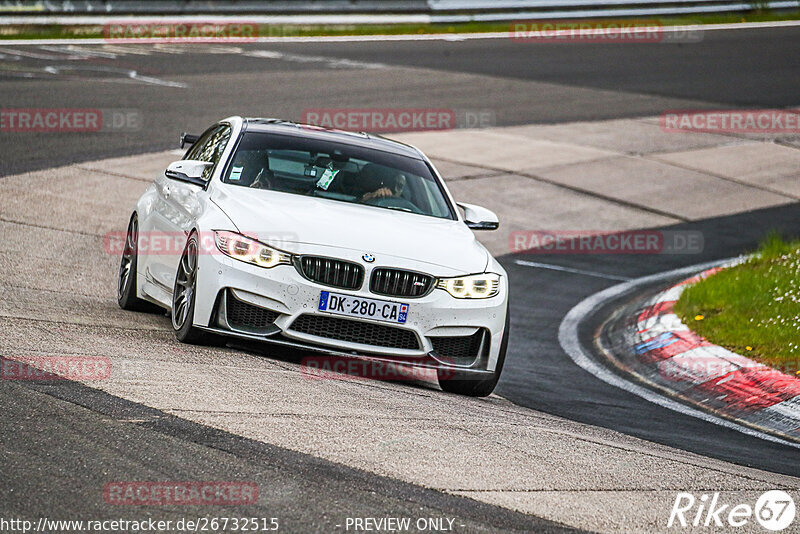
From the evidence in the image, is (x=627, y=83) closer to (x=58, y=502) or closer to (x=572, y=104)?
(x=572, y=104)

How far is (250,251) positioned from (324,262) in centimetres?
46

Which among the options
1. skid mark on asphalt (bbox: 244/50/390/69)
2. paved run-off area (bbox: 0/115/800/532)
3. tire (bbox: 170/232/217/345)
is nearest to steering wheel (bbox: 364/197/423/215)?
paved run-off area (bbox: 0/115/800/532)

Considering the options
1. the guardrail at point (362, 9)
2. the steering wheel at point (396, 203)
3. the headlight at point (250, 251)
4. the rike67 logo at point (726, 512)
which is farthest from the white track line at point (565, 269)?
the guardrail at point (362, 9)

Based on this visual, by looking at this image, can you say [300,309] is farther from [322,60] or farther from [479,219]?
[322,60]

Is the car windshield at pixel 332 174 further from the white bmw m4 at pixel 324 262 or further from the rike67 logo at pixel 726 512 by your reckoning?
the rike67 logo at pixel 726 512

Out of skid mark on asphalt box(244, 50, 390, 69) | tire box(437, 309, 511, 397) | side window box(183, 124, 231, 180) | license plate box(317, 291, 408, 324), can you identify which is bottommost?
tire box(437, 309, 511, 397)

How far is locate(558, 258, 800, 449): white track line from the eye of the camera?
8.38 m

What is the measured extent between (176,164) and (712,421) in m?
4.21

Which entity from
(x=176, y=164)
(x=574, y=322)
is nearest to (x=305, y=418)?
(x=176, y=164)

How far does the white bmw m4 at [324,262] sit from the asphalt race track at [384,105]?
41.1 inches

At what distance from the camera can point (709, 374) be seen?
30.9 ft

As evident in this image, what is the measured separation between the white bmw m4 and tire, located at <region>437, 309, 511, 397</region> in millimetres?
13

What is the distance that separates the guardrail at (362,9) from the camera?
28.9 metres

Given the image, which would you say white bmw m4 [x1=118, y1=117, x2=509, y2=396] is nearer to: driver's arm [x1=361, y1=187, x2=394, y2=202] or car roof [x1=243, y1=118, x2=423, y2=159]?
driver's arm [x1=361, y1=187, x2=394, y2=202]
